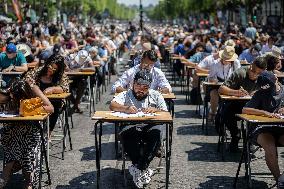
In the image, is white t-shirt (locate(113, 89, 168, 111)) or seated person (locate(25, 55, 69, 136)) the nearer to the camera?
white t-shirt (locate(113, 89, 168, 111))

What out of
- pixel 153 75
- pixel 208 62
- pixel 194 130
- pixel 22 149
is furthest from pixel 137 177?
pixel 208 62

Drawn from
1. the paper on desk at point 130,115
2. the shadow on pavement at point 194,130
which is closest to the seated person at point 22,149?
the paper on desk at point 130,115

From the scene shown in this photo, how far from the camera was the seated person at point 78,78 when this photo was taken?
1437 centimetres

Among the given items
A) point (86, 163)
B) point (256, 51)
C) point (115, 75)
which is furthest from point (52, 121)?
point (115, 75)

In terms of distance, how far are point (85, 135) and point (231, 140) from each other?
9.65 ft

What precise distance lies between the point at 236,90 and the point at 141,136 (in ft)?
8.34

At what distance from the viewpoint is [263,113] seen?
7762mm

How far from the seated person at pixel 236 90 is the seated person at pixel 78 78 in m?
5.01

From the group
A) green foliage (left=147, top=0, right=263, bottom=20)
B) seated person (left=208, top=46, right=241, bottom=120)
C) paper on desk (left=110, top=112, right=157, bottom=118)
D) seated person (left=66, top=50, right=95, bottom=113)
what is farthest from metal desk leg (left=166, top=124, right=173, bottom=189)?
green foliage (left=147, top=0, right=263, bottom=20)

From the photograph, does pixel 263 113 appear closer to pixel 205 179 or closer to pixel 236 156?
pixel 205 179

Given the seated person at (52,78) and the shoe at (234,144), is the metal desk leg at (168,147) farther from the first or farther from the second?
the seated person at (52,78)

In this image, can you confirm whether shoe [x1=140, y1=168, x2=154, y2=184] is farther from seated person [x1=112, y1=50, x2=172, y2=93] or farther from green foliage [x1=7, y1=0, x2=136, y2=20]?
green foliage [x1=7, y1=0, x2=136, y2=20]

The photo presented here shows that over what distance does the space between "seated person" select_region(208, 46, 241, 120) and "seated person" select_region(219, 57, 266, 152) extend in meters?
2.22

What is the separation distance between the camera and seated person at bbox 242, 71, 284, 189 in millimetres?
7570
